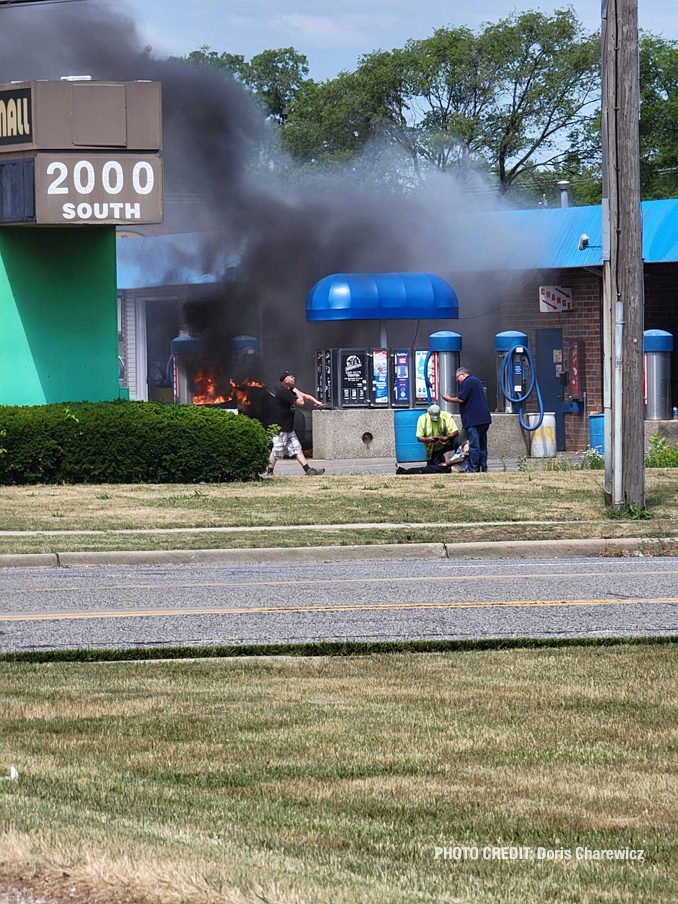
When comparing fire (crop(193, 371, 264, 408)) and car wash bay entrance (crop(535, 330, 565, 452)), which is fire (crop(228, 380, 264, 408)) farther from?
car wash bay entrance (crop(535, 330, 565, 452))

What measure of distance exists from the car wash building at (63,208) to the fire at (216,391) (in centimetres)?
882

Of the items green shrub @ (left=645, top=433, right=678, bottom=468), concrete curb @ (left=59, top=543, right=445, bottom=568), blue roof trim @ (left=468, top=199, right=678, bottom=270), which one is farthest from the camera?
blue roof trim @ (left=468, top=199, right=678, bottom=270)

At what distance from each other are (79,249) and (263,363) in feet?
49.2

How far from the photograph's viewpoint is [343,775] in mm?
4918

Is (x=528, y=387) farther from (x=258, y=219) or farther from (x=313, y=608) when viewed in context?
(x=313, y=608)

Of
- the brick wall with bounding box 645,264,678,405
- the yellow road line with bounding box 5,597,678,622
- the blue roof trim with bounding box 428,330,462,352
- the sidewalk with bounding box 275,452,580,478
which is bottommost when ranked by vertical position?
the yellow road line with bounding box 5,597,678,622

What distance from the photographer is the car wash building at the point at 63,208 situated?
19000mm

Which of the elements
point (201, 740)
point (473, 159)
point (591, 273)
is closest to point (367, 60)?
point (473, 159)

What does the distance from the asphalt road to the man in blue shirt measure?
8.38 meters

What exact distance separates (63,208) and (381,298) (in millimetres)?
10299

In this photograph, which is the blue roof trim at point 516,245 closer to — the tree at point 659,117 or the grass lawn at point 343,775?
the grass lawn at point 343,775

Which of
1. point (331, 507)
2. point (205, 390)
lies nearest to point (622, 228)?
point (331, 507)

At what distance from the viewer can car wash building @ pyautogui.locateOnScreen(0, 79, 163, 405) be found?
19.0 metres

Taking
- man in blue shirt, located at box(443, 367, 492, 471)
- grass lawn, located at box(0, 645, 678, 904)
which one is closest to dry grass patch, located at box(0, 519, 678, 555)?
grass lawn, located at box(0, 645, 678, 904)
